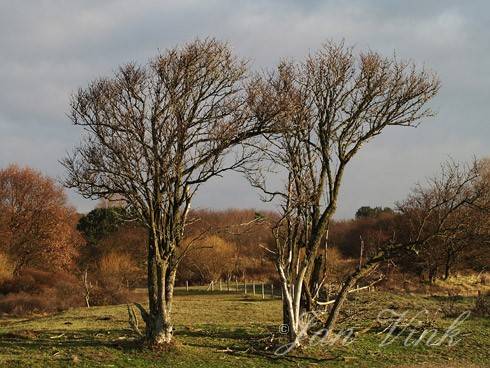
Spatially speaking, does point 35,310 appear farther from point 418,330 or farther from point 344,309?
point 418,330

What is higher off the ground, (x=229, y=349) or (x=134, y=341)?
(x=134, y=341)

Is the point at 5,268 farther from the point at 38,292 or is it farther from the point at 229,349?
the point at 229,349

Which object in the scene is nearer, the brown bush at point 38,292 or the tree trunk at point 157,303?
the tree trunk at point 157,303

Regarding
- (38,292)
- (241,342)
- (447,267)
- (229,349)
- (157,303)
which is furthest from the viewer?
(447,267)

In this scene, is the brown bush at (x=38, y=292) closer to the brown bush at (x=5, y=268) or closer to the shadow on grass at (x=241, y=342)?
the brown bush at (x=5, y=268)

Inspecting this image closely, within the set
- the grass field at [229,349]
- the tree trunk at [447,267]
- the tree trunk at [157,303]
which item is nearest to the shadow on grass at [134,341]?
the grass field at [229,349]

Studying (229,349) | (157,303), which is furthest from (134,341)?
(229,349)

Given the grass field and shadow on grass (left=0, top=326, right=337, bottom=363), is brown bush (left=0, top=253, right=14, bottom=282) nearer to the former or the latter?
the grass field

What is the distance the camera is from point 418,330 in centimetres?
1758

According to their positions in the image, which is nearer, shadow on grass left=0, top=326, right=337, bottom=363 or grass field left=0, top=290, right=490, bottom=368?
grass field left=0, top=290, right=490, bottom=368

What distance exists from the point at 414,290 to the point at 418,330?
74.5 ft

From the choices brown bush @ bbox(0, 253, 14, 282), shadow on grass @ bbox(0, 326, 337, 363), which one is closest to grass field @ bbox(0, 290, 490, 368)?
shadow on grass @ bbox(0, 326, 337, 363)

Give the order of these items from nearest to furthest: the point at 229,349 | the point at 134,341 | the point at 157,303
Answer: the point at 157,303, the point at 134,341, the point at 229,349

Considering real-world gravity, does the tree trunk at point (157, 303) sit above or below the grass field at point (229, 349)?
above
